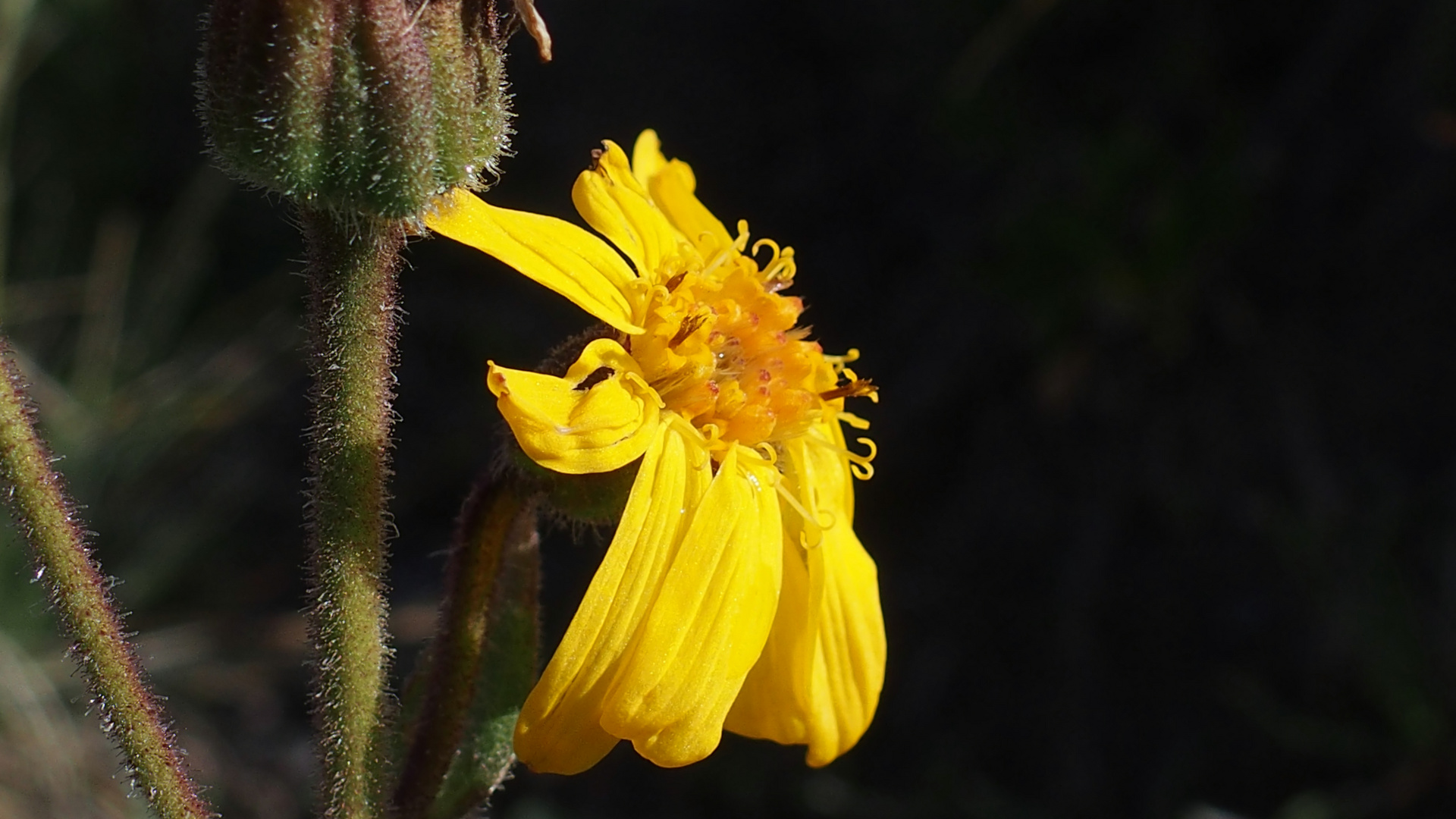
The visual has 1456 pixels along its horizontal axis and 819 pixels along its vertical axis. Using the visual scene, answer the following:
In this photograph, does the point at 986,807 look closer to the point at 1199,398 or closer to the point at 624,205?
the point at 1199,398

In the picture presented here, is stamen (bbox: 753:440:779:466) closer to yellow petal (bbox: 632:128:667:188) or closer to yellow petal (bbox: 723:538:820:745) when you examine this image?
yellow petal (bbox: 723:538:820:745)

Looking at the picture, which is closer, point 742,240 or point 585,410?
point 585,410

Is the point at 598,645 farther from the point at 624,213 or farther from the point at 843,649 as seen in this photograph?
the point at 624,213

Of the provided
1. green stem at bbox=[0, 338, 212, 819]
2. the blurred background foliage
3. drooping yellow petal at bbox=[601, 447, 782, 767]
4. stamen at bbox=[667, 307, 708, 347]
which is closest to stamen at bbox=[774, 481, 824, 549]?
drooping yellow petal at bbox=[601, 447, 782, 767]

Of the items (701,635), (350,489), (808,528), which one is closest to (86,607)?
(350,489)

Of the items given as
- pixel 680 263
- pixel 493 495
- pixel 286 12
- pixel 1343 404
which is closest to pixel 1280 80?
pixel 1343 404

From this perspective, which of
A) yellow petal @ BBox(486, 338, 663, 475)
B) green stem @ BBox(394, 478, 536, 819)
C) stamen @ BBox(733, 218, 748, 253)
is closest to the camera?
Result: yellow petal @ BBox(486, 338, 663, 475)
